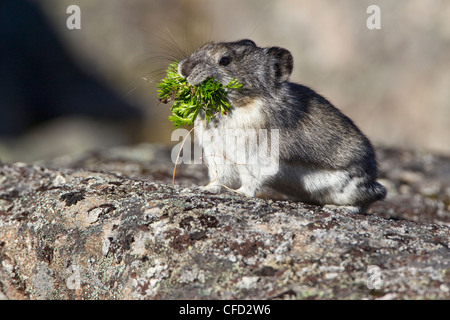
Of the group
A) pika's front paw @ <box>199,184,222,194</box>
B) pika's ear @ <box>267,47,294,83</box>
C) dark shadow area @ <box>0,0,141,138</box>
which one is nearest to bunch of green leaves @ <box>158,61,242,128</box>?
pika's ear @ <box>267,47,294,83</box>

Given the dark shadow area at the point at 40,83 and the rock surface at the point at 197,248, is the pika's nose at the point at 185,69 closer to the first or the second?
the rock surface at the point at 197,248

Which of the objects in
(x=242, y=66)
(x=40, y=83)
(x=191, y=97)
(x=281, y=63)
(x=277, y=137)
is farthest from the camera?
(x=40, y=83)

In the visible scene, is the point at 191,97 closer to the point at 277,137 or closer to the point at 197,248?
the point at 277,137

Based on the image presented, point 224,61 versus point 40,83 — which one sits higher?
point 40,83

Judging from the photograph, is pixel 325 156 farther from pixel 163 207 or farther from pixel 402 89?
pixel 402 89

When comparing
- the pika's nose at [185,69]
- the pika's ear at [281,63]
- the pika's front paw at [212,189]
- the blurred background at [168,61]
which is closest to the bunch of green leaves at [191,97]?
the pika's nose at [185,69]

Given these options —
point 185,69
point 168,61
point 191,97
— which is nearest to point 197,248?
point 191,97
